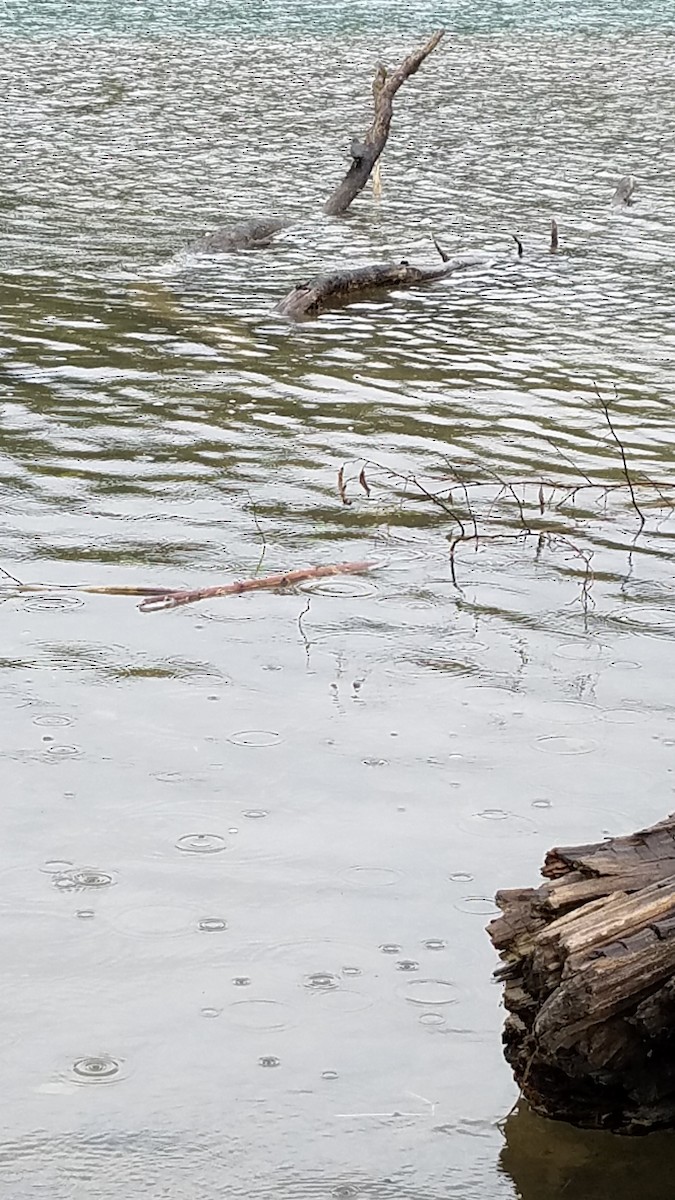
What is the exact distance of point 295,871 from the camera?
4992 millimetres

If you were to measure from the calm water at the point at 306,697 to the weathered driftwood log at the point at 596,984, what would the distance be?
11 cm

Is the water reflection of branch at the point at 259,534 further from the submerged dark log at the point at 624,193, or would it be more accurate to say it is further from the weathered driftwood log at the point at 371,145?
the submerged dark log at the point at 624,193

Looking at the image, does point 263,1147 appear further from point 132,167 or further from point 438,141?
point 438,141

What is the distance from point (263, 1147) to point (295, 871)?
1.24 m

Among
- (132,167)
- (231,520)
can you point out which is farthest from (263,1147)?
(132,167)

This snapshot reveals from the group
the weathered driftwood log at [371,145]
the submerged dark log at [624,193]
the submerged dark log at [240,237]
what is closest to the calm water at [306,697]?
the submerged dark log at [240,237]

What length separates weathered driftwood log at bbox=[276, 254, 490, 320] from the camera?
43.0ft

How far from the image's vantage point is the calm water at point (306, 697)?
13.0ft

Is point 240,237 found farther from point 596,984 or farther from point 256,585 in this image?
point 596,984

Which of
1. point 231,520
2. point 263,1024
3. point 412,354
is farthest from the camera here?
point 412,354

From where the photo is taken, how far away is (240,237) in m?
15.8

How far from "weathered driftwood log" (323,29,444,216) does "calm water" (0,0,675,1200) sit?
222 centimetres

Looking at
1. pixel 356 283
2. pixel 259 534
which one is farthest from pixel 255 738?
pixel 356 283

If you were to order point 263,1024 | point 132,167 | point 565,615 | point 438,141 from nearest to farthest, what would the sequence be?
point 263,1024 → point 565,615 → point 132,167 → point 438,141
